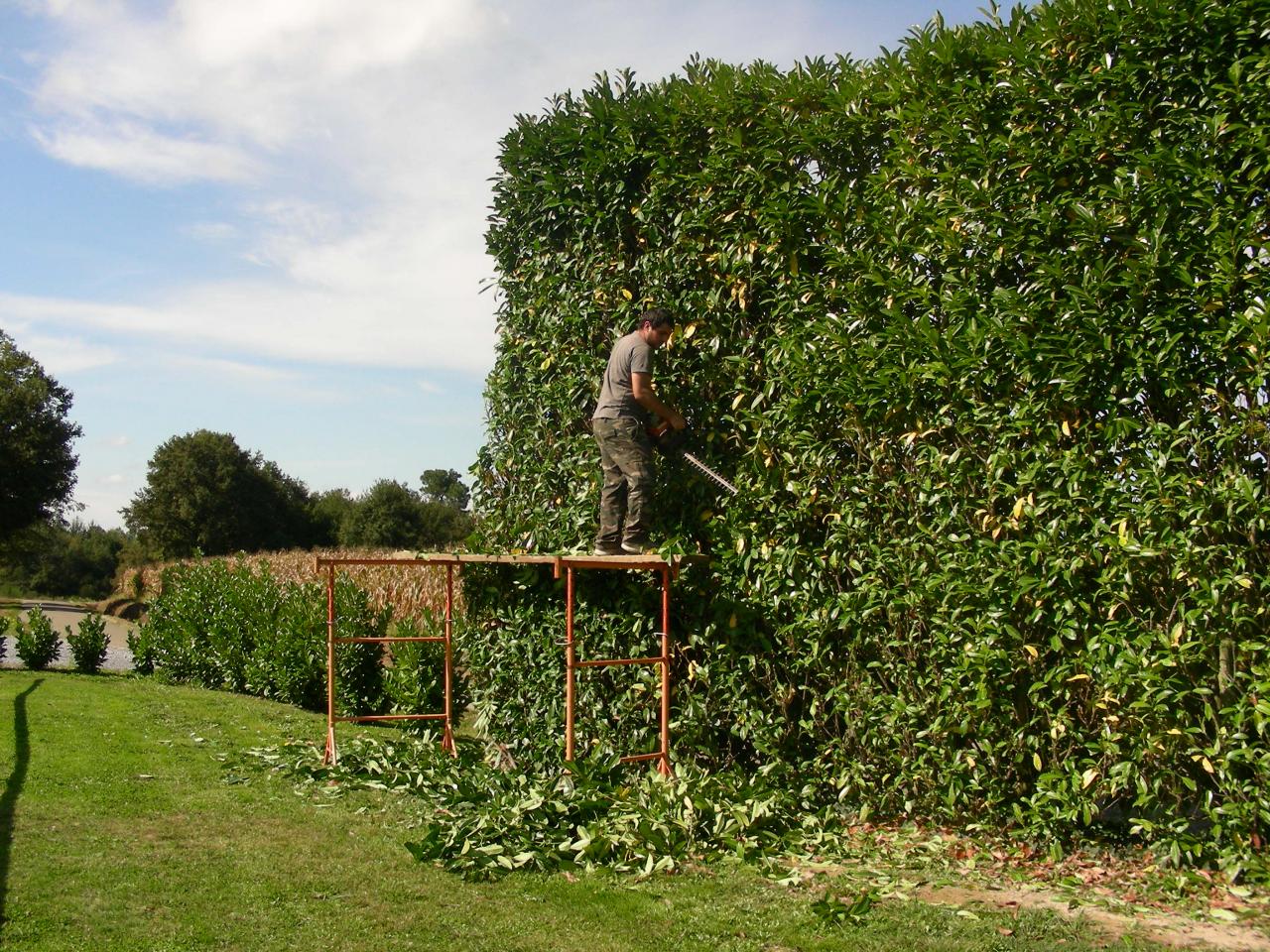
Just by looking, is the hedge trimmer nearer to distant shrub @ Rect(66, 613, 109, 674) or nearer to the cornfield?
the cornfield

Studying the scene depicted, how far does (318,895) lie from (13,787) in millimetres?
3372

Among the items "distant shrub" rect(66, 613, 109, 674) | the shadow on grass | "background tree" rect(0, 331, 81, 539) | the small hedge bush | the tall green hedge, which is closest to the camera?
the tall green hedge

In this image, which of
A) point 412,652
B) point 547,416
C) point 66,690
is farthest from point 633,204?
point 66,690

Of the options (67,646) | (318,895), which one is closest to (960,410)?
(318,895)

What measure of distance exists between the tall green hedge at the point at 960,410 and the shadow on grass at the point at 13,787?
10.7 ft

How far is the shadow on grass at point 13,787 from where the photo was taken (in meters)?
4.95

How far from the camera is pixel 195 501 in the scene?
4272 cm

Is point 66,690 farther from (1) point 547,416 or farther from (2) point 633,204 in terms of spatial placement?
(2) point 633,204

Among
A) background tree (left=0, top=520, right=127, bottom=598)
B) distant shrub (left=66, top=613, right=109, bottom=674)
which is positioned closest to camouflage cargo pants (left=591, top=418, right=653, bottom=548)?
distant shrub (left=66, top=613, right=109, bottom=674)

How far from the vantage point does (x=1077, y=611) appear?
4.91 metres

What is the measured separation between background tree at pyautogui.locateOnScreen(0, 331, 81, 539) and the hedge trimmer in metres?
33.7

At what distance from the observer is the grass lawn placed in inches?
165

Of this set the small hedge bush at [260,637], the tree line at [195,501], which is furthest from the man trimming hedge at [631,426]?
the tree line at [195,501]

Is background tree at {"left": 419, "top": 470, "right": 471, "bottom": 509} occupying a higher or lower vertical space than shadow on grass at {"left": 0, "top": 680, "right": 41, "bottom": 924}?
Result: higher
